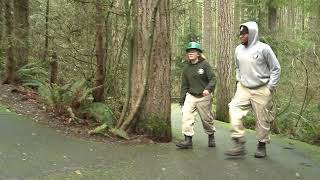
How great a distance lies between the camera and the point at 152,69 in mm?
8312

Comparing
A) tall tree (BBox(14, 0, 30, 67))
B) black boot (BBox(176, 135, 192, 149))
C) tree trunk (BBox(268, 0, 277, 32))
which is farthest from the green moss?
tree trunk (BBox(268, 0, 277, 32))

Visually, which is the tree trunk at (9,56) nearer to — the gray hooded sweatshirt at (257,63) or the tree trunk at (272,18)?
the gray hooded sweatshirt at (257,63)

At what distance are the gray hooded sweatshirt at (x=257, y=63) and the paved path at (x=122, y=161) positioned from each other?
130 centimetres

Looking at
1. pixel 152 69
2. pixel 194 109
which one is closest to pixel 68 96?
pixel 152 69

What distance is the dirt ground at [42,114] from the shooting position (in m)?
8.23

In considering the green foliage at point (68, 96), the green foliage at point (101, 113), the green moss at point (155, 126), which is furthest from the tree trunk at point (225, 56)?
the green moss at point (155, 126)

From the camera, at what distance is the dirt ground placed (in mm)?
8227

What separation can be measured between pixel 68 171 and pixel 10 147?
1350 mm

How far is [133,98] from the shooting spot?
334 inches

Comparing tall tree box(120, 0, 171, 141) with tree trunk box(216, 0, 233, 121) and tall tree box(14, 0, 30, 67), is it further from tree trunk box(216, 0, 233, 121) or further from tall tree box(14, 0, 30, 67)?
tree trunk box(216, 0, 233, 121)

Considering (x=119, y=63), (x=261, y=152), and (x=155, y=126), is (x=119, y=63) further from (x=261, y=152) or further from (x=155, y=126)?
(x=261, y=152)

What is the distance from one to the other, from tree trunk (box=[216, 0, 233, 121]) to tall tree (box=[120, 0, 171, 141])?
6.61 metres

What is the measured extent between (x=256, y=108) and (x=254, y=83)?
1.42ft

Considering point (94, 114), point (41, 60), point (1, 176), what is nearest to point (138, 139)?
point (94, 114)
